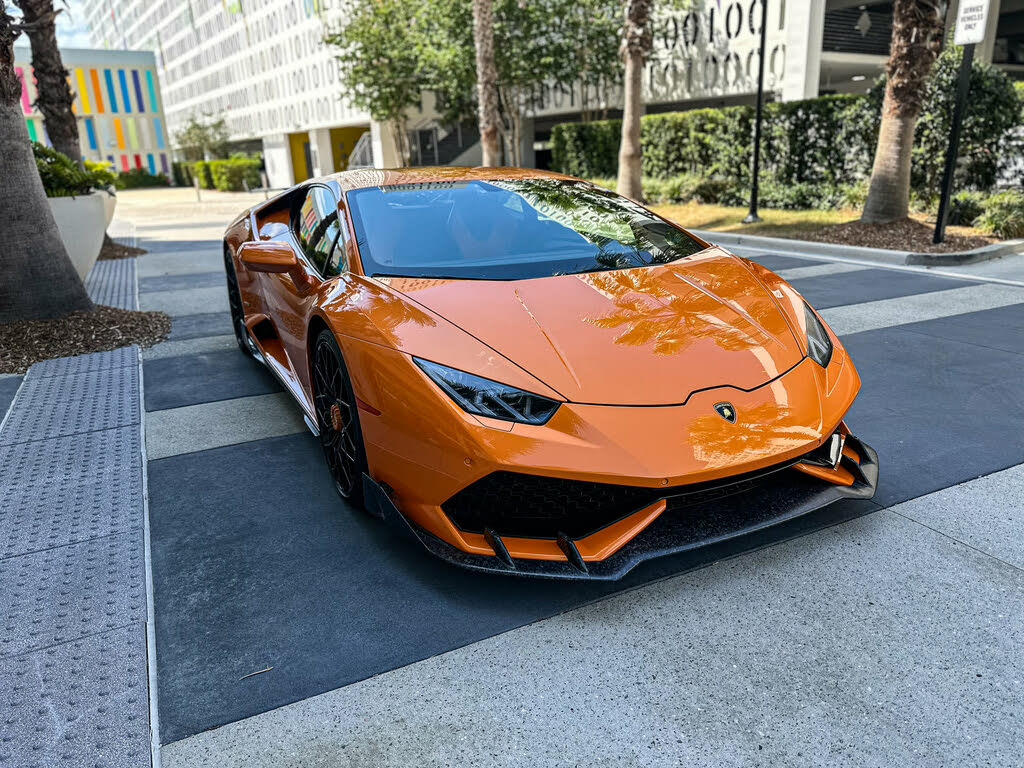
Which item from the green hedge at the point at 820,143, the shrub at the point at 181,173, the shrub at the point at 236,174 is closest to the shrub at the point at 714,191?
the green hedge at the point at 820,143

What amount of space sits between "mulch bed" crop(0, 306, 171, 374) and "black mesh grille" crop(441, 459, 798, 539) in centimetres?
474

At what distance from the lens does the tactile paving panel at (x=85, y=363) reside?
550 centimetres

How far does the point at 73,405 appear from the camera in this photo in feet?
15.6

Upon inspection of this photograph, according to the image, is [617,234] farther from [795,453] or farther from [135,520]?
[135,520]

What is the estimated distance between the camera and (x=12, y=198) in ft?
20.0

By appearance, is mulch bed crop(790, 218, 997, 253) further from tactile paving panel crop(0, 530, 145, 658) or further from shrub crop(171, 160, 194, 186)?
shrub crop(171, 160, 194, 186)

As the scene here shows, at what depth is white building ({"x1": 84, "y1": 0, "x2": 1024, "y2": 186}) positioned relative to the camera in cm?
1903

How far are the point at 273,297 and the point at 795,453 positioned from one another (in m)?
2.91

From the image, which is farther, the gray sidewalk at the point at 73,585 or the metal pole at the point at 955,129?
the metal pole at the point at 955,129

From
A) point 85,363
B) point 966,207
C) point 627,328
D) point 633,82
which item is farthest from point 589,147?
point 627,328

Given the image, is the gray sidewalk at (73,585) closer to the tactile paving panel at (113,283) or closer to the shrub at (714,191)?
the tactile paving panel at (113,283)

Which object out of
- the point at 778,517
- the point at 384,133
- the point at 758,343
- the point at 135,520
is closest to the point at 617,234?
the point at 758,343

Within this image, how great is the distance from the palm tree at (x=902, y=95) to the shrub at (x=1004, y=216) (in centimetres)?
96

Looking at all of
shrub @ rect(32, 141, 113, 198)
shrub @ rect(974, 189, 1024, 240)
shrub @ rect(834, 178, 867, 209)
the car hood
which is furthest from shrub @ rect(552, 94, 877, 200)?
the car hood
